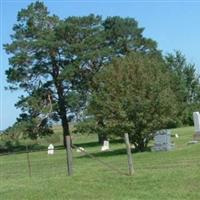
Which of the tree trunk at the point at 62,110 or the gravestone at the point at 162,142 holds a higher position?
the tree trunk at the point at 62,110

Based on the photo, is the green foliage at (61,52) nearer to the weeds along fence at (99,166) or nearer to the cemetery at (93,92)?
the cemetery at (93,92)

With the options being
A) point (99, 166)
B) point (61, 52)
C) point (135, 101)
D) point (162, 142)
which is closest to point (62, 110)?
point (61, 52)

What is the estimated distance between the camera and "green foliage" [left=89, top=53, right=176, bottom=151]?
34.3 m

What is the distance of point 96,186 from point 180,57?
8021 cm

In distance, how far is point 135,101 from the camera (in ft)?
113

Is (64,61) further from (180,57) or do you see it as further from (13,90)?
(180,57)

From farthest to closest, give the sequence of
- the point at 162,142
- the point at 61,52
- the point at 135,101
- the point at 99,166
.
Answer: the point at 61,52
the point at 135,101
the point at 162,142
the point at 99,166

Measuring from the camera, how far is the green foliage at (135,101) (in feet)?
113

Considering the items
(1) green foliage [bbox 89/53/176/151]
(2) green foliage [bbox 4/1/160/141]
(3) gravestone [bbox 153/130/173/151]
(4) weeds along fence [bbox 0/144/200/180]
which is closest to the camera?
(4) weeds along fence [bbox 0/144/200/180]

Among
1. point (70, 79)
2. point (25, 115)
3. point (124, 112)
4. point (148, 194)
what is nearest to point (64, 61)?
point (70, 79)

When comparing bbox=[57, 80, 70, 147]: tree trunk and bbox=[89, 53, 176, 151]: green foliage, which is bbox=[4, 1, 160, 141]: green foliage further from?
bbox=[89, 53, 176, 151]: green foliage

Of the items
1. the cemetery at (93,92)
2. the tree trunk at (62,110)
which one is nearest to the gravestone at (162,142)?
the cemetery at (93,92)

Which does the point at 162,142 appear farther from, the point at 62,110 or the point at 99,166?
the point at 62,110

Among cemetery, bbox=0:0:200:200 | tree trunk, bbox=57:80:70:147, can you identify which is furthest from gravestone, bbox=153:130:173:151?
tree trunk, bbox=57:80:70:147
